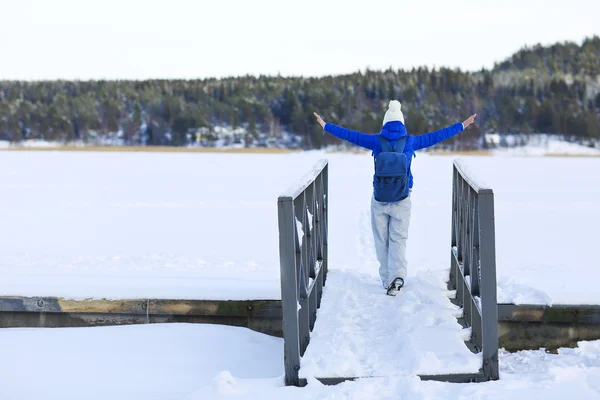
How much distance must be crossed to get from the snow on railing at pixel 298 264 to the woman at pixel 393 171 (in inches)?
18.8

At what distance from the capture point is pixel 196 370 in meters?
4.90

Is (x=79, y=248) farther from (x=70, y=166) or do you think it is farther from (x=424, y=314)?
(x=70, y=166)

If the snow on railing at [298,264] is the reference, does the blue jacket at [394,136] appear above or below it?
above

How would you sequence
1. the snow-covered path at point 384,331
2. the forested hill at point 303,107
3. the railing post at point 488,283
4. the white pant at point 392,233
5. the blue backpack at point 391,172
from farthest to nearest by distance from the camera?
the forested hill at point 303,107, the white pant at point 392,233, the blue backpack at point 391,172, the snow-covered path at point 384,331, the railing post at point 488,283

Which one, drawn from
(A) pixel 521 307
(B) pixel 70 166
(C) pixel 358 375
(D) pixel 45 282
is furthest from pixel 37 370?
(B) pixel 70 166

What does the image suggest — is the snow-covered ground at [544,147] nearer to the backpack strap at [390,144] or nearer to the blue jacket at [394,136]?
the blue jacket at [394,136]

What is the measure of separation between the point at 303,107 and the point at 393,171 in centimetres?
7826

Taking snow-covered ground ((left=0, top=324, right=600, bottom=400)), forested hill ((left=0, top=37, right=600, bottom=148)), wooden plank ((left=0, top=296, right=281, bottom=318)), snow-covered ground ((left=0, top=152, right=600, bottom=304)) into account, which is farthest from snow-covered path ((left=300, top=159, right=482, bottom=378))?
forested hill ((left=0, top=37, right=600, bottom=148))

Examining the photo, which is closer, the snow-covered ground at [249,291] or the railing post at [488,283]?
the railing post at [488,283]

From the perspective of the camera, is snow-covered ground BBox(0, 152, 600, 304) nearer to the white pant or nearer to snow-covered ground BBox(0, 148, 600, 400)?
snow-covered ground BBox(0, 148, 600, 400)

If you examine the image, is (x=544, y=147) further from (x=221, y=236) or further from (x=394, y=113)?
(x=394, y=113)

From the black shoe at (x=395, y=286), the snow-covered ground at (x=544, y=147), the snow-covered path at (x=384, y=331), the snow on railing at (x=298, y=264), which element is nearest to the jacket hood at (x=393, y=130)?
the snow on railing at (x=298, y=264)

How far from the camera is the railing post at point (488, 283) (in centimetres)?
395

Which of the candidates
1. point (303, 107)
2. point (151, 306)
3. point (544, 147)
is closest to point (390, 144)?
point (151, 306)
